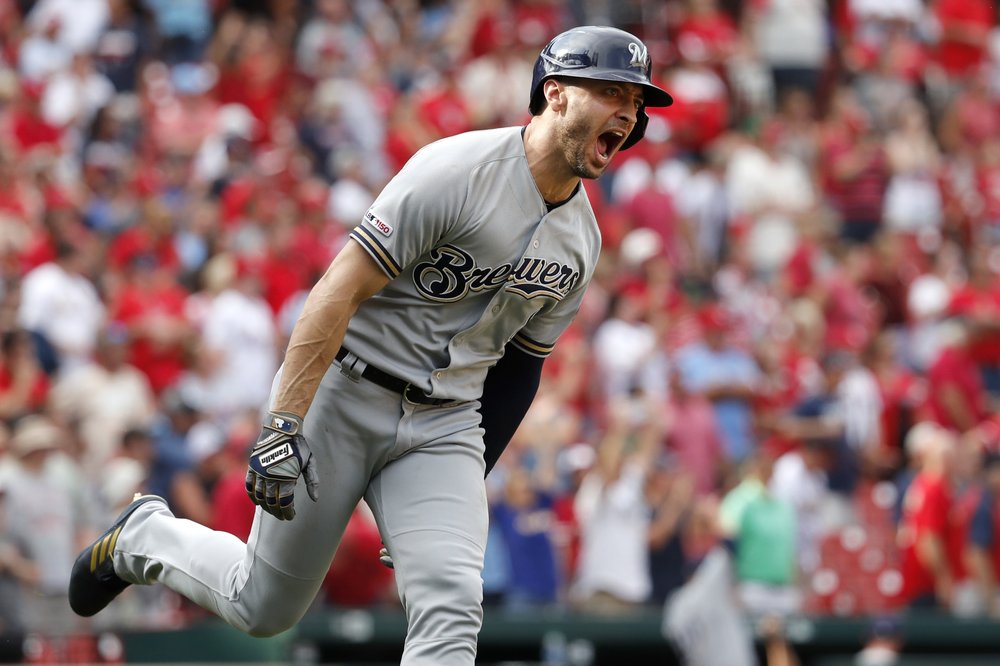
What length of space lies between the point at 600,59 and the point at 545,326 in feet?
3.09

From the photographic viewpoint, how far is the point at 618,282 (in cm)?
1324

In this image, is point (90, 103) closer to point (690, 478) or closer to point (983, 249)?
point (690, 478)

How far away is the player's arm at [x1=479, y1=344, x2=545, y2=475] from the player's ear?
84 centimetres

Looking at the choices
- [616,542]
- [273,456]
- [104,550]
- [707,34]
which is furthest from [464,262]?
[707,34]

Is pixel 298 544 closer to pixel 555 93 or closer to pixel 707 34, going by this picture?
pixel 555 93

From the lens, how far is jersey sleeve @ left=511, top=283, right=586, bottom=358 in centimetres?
541

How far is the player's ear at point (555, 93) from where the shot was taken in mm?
5008

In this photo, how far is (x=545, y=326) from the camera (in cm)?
545

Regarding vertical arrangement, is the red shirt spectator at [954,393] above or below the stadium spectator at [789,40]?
below

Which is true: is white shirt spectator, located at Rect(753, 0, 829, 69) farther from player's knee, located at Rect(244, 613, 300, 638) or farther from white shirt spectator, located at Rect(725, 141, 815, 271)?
player's knee, located at Rect(244, 613, 300, 638)

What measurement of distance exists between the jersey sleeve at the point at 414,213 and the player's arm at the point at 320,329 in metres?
0.06

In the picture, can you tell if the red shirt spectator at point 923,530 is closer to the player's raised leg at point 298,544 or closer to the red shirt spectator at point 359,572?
the red shirt spectator at point 359,572

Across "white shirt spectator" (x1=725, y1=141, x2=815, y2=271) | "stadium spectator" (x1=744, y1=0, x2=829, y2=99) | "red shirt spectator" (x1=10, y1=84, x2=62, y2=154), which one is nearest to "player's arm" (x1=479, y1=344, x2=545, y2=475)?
"red shirt spectator" (x1=10, y1=84, x2=62, y2=154)

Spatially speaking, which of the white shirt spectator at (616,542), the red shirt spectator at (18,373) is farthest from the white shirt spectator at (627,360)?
the red shirt spectator at (18,373)
